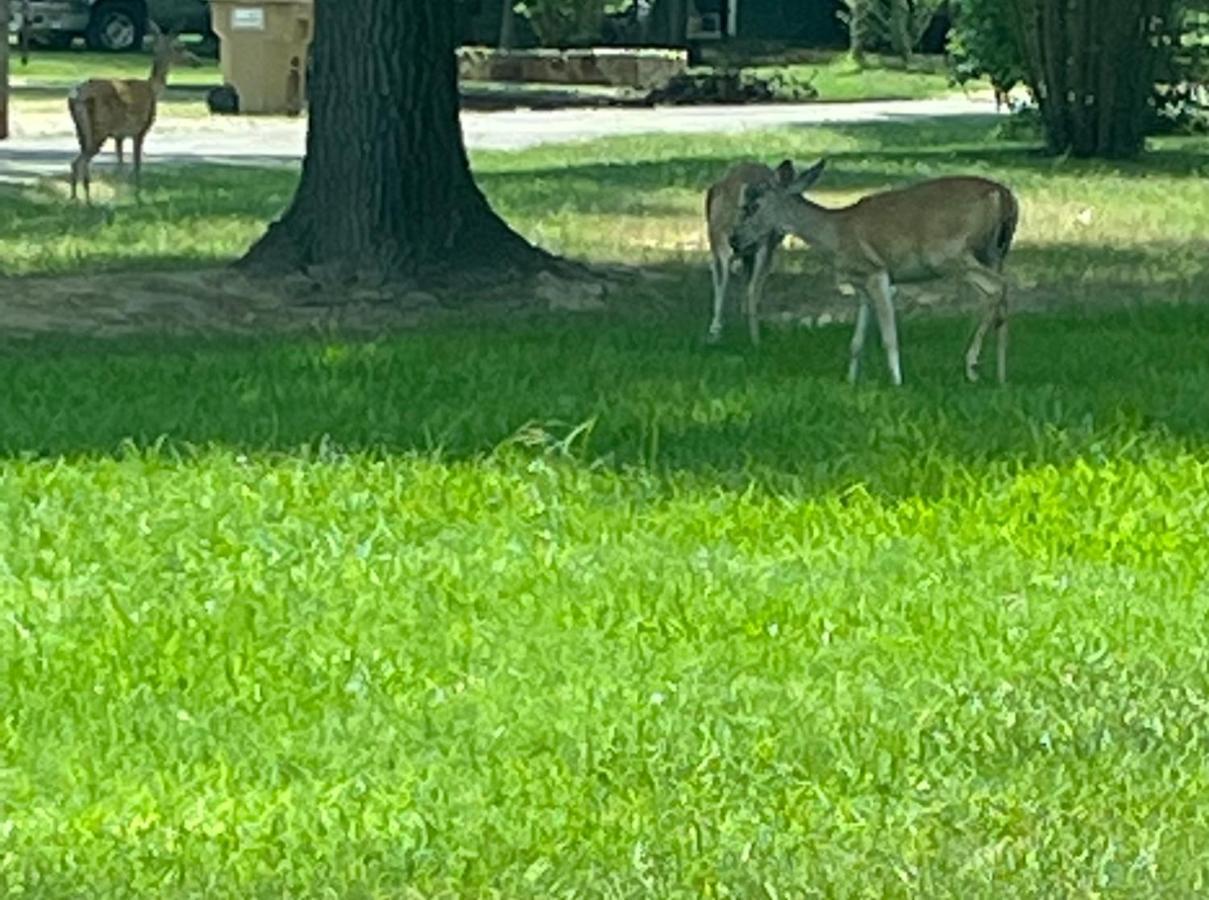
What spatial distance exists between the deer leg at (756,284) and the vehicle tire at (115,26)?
127 ft

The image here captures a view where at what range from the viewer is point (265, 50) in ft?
118

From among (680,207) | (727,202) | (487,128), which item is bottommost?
(487,128)

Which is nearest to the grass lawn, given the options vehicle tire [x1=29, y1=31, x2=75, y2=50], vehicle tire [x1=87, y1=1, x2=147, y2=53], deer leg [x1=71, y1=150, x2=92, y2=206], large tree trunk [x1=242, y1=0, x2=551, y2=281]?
large tree trunk [x1=242, y1=0, x2=551, y2=281]

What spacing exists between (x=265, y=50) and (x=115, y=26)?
1690cm

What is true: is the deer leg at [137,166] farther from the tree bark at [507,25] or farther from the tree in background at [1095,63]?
the tree bark at [507,25]

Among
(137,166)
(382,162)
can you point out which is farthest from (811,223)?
(137,166)

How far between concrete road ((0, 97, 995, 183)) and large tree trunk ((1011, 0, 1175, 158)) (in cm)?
465

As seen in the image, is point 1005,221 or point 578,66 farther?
point 578,66

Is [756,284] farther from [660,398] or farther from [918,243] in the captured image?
[660,398]

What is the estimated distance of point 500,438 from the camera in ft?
35.7

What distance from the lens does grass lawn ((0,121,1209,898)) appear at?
6.25 meters

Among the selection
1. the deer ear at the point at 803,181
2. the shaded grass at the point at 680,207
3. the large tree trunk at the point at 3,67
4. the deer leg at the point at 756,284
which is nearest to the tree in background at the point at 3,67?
the large tree trunk at the point at 3,67

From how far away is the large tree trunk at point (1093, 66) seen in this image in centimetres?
2834

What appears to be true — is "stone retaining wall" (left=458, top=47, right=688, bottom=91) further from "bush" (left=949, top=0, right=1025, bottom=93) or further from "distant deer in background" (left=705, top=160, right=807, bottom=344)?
"distant deer in background" (left=705, top=160, right=807, bottom=344)
